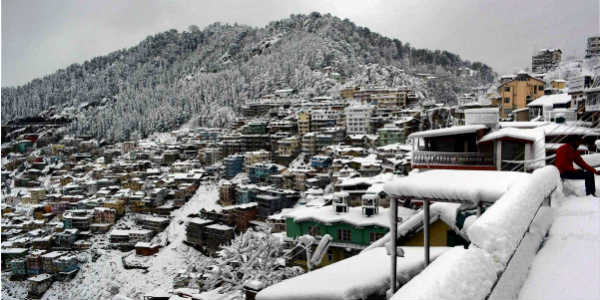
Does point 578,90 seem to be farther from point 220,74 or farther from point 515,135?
point 220,74

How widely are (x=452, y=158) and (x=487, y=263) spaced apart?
8.03 m

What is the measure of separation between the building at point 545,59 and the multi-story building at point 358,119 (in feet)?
56.6

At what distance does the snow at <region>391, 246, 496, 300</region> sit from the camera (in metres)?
0.79

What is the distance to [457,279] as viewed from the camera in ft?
2.75

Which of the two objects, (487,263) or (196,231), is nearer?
(487,263)

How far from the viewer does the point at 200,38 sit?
117 metres

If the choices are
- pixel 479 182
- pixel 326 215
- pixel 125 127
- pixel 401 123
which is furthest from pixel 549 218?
pixel 125 127

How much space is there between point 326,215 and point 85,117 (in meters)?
76.4

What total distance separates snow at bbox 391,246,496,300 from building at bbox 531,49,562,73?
4580cm

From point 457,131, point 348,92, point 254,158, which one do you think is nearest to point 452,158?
point 457,131

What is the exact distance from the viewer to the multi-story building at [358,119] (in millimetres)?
37656

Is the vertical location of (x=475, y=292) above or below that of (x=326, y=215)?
above

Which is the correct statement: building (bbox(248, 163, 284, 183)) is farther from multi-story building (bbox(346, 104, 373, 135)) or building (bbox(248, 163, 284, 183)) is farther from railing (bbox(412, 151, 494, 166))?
railing (bbox(412, 151, 494, 166))

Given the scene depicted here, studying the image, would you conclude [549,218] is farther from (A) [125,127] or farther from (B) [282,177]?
(A) [125,127]
